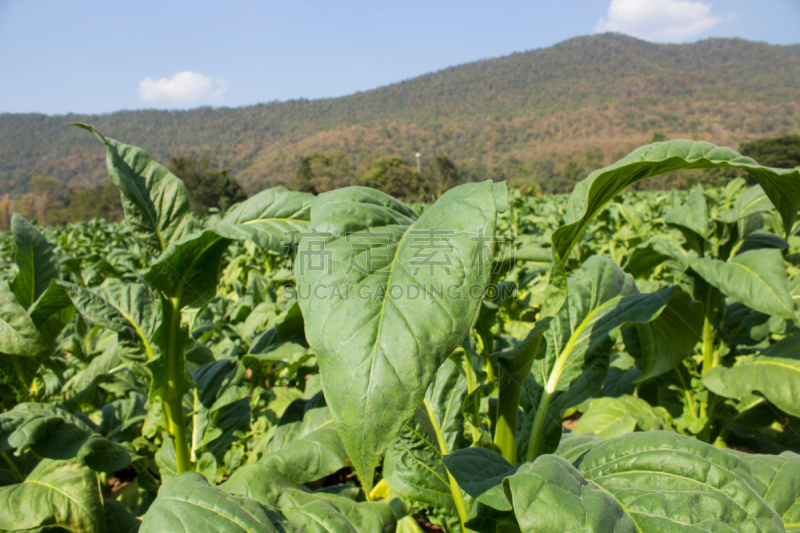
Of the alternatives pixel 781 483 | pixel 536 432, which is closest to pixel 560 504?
pixel 536 432

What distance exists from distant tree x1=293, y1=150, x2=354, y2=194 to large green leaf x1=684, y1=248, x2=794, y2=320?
3398 centimetres

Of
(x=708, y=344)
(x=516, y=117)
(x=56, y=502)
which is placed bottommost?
(x=708, y=344)

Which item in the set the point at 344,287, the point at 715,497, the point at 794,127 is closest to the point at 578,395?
the point at 715,497

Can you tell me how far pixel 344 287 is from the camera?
0.54 m

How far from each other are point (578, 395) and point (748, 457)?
0.47 metres

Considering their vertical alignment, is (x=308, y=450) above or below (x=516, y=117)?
below

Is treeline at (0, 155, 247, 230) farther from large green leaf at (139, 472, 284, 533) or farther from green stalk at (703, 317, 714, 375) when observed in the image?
large green leaf at (139, 472, 284, 533)

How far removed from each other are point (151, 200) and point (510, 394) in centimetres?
121

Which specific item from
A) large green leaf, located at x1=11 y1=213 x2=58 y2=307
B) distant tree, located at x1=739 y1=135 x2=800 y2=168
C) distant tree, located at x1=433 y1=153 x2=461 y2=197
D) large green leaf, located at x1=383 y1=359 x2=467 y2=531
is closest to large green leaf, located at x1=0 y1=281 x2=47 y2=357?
large green leaf, located at x1=11 y1=213 x2=58 y2=307

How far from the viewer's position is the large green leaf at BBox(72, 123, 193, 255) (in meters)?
1.27

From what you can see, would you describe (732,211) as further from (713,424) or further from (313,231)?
(313,231)

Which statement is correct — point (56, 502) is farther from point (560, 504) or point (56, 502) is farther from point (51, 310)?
point (560, 504)

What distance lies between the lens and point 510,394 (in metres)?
1.00

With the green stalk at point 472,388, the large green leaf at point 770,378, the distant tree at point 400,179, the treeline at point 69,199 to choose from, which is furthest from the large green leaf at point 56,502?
the distant tree at point 400,179
